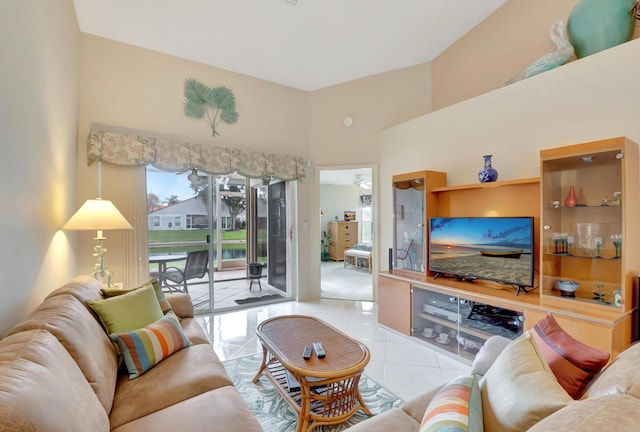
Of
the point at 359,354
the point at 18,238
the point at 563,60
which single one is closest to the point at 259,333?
the point at 359,354

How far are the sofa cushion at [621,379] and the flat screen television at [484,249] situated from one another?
1837 mm

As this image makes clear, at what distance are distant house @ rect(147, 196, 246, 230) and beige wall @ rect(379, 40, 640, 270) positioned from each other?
2823 millimetres

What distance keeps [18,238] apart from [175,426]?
53.1 inches

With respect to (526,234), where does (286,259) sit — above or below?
below

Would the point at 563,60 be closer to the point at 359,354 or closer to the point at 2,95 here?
the point at 359,354

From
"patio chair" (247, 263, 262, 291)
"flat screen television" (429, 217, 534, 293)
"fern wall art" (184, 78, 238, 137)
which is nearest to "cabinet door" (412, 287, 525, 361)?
"flat screen television" (429, 217, 534, 293)

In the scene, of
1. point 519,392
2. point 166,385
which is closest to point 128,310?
point 166,385

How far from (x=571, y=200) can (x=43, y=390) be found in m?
3.45

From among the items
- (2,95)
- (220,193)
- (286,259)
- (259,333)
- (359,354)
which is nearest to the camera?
(2,95)

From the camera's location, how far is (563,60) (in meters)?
2.83

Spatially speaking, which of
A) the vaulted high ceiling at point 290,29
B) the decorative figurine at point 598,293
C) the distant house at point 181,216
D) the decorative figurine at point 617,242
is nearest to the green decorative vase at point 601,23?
the vaulted high ceiling at point 290,29

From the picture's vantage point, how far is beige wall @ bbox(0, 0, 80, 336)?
5.00ft

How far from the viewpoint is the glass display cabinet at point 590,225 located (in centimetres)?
218

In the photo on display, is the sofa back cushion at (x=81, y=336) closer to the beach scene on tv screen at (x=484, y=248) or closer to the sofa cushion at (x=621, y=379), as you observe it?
the sofa cushion at (x=621, y=379)
